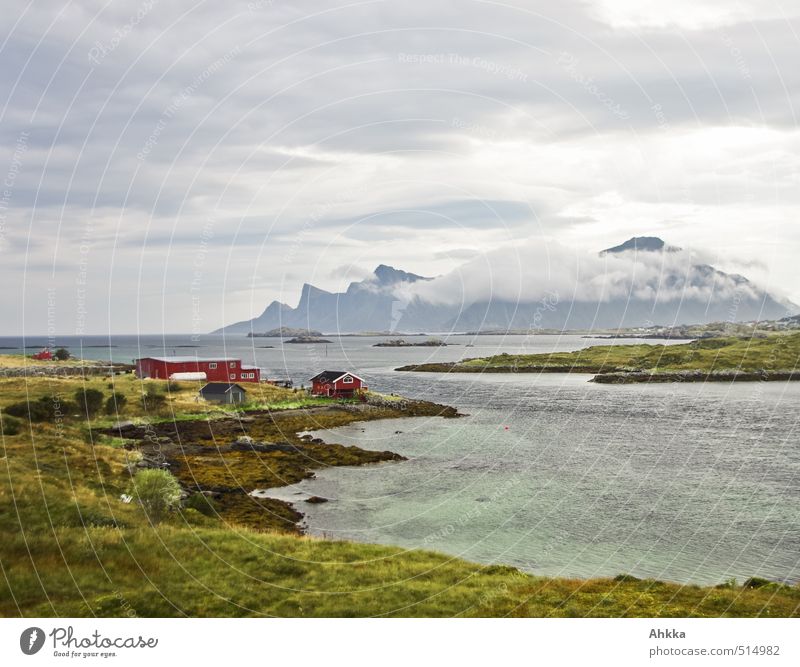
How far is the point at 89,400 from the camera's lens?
250 feet

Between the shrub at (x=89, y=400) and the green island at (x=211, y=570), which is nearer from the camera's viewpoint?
the green island at (x=211, y=570)

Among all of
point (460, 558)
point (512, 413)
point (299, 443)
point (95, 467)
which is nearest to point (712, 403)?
point (512, 413)

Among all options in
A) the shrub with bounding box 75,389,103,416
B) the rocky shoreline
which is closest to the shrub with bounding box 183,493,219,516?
the shrub with bounding box 75,389,103,416

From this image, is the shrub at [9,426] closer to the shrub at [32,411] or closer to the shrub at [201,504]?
the shrub at [32,411]

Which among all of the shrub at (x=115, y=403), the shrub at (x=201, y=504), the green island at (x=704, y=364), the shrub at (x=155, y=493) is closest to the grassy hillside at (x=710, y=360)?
the green island at (x=704, y=364)

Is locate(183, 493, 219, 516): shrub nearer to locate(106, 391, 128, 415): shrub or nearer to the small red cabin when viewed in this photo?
locate(106, 391, 128, 415): shrub

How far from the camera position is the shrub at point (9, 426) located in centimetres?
4508

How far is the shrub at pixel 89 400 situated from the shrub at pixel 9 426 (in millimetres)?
23619

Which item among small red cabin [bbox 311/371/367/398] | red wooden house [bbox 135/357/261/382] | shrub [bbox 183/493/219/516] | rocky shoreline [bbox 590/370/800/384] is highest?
red wooden house [bbox 135/357/261/382]

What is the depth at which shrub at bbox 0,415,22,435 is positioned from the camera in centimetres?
4508

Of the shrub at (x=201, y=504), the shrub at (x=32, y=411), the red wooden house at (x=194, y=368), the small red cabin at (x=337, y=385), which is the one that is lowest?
the shrub at (x=201, y=504)

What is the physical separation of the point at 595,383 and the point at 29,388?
11852 centimetres

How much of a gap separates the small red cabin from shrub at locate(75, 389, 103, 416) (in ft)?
124

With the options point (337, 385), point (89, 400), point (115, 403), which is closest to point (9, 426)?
point (89, 400)
